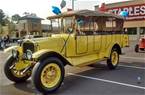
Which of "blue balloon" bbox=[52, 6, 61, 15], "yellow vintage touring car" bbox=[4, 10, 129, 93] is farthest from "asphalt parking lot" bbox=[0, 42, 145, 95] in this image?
"blue balloon" bbox=[52, 6, 61, 15]

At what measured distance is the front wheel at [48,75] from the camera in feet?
22.1

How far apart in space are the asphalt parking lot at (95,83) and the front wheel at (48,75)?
0.23 meters

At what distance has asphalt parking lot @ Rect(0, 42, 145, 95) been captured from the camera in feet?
22.9

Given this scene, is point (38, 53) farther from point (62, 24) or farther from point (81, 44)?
point (62, 24)

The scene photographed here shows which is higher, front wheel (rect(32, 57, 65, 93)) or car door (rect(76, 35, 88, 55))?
car door (rect(76, 35, 88, 55))

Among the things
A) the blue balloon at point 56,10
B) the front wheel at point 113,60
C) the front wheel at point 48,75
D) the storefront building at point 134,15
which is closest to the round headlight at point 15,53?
the front wheel at point 48,75

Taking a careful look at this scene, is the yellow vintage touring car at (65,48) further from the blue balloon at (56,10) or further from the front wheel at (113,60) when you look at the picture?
the blue balloon at (56,10)

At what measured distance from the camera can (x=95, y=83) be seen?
7922 mm

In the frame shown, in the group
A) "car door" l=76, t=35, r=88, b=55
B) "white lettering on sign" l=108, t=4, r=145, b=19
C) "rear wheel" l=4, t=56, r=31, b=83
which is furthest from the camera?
"white lettering on sign" l=108, t=4, r=145, b=19

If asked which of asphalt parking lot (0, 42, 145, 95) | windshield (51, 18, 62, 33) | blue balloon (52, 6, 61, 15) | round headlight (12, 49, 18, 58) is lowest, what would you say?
asphalt parking lot (0, 42, 145, 95)

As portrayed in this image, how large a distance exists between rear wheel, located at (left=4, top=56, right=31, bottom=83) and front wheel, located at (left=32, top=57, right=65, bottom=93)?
4.64ft

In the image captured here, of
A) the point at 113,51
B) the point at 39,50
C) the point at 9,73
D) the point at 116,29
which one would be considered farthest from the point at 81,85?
the point at 116,29

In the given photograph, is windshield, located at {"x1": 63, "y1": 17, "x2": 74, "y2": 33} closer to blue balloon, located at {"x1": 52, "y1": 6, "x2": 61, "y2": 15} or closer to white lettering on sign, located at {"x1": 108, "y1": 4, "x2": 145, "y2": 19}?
blue balloon, located at {"x1": 52, "y1": 6, "x2": 61, "y2": 15}

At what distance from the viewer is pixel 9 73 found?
815 centimetres
